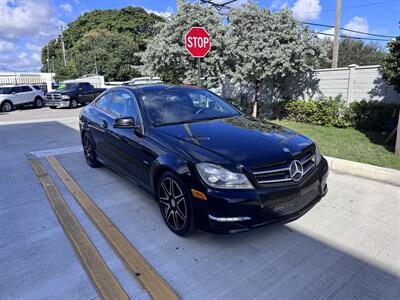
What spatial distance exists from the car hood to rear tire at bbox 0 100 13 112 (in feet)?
62.9

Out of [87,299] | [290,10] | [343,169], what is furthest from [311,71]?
[87,299]

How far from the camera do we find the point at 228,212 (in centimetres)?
265

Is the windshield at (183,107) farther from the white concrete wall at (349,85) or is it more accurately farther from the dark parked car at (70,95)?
the dark parked car at (70,95)

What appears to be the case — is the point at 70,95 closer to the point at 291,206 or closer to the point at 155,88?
the point at 155,88

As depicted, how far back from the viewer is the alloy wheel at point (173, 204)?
9.94 ft

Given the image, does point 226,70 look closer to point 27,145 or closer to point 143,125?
point 27,145

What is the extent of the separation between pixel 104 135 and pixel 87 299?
277 cm

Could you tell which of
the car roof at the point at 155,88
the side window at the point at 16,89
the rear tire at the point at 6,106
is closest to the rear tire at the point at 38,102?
the side window at the point at 16,89

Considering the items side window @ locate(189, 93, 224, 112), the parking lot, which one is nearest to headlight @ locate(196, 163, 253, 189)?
the parking lot

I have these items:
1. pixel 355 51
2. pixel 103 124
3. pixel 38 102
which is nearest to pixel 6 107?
pixel 38 102

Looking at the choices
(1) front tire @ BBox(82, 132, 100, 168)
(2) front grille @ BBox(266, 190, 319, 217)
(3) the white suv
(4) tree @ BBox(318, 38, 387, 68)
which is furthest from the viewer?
(4) tree @ BBox(318, 38, 387, 68)

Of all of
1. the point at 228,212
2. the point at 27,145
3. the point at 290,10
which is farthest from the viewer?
the point at 290,10

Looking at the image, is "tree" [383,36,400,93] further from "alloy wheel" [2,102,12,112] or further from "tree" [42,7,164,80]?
"tree" [42,7,164,80]

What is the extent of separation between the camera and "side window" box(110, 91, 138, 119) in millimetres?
3982
